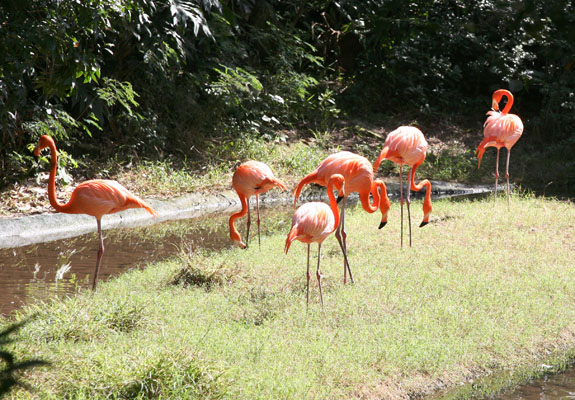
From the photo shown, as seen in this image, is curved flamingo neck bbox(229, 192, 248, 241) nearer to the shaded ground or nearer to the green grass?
the green grass

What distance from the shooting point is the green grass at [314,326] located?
343 cm

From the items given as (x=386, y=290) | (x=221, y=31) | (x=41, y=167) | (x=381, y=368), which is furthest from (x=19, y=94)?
(x=381, y=368)

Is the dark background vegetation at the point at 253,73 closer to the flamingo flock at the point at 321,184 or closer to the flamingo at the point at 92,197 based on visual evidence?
A: the flamingo flock at the point at 321,184

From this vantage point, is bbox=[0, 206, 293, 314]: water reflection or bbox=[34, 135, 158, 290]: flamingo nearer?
bbox=[34, 135, 158, 290]: flamingo

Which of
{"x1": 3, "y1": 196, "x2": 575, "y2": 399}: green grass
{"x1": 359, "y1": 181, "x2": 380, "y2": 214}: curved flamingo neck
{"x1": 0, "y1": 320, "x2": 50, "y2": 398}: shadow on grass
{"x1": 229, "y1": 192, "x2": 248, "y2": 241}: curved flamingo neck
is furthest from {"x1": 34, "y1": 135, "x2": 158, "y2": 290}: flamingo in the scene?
{"x1": 359, "y1": 181, "x2": 380, "y2": 214}: curved flamingo neck

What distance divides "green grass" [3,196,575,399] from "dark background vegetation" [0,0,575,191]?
2.47m

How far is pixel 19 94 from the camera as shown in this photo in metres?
7.76

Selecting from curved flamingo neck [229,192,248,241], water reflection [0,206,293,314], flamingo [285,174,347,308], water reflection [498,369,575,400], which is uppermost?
flamingo [285,174,347,308]

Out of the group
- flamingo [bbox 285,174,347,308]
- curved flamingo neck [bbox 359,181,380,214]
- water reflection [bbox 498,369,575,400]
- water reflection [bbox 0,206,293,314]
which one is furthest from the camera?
curved flamingo neck [bbox 359,181,380,214]

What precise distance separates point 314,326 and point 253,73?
8.68 meters

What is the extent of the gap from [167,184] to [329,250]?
150 inches

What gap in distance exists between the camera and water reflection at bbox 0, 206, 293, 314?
539 cm

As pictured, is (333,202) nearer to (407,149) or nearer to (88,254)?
(407,149)

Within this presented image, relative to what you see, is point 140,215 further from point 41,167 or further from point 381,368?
point 381,368
